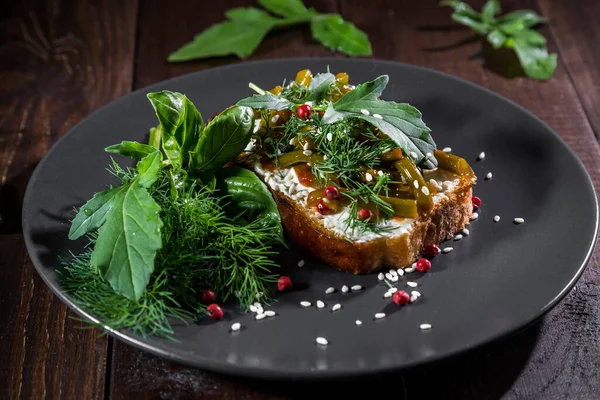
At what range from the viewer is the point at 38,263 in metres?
3.21

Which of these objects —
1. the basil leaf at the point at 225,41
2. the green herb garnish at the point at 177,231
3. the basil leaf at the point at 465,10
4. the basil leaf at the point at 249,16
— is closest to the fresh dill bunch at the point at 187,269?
the green herb garnish at the point at 177,231

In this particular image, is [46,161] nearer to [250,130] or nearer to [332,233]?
[250,130]

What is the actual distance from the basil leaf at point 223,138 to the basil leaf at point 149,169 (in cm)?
20

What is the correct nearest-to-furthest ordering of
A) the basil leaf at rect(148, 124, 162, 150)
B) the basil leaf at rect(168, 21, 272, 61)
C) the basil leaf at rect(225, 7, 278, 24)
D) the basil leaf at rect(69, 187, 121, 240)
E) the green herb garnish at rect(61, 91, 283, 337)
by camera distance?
the green herb garnish at rect(61, 91, 283, 337) < the basil leaf at rect(69, 187, 121, 240) < the basil leaf at rect(148, 124, 162, 150) < the basil leaf at rect(168, 21, 272, 61) < the basil leaf at rect(225, 7, 278, 24)

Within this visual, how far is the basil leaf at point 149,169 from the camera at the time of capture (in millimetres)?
3230

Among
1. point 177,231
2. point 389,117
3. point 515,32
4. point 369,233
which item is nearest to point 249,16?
point 515,32

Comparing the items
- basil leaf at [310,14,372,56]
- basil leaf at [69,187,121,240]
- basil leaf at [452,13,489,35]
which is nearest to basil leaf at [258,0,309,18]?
basil leaf at [310,14,372,56]

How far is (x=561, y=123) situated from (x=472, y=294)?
1834 mm

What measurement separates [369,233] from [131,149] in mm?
1076

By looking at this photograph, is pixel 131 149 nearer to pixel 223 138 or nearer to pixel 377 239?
pixel 223 138

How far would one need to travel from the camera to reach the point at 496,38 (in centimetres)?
515

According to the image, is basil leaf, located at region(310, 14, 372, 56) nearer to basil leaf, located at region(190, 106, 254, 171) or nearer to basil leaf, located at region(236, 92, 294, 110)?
basil leaf, located at region(236, 92, 294, 110)

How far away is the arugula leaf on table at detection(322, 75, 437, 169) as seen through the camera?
3307 millimetres

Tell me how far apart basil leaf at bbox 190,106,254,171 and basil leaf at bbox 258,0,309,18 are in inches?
79.8
